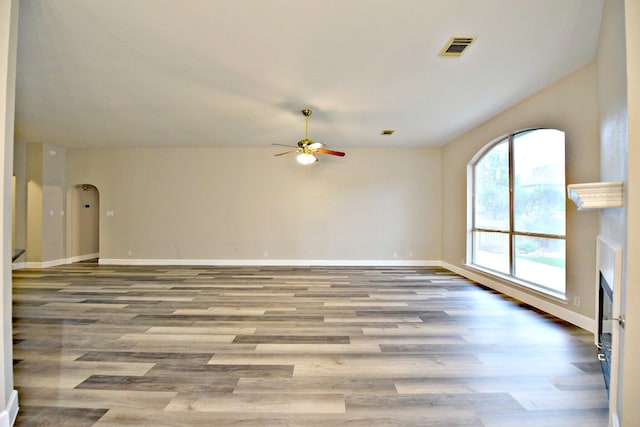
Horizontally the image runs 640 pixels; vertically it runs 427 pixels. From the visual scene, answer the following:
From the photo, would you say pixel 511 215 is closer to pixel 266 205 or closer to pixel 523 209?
pixel 523 209

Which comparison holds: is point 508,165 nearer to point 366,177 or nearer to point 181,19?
point 366,177

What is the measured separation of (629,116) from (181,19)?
3235 mm

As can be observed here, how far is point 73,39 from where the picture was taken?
2.86 m

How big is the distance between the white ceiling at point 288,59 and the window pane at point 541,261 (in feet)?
7.03

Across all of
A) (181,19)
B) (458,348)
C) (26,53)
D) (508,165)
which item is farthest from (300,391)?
(508,165)

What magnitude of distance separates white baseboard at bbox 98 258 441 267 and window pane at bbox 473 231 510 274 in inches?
56.3

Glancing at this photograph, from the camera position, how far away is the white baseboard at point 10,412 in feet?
5.45

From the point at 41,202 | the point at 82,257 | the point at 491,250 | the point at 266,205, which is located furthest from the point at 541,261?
the point at 82,257

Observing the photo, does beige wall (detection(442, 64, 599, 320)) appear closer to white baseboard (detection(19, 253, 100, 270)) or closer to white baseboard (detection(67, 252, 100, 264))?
white baseboard (detection(19, 253, 100, 270))

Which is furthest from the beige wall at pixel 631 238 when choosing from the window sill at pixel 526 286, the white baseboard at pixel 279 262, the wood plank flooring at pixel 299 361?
the white baseboard at pixel 279 262

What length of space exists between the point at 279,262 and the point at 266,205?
1496 mm

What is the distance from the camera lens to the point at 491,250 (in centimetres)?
557

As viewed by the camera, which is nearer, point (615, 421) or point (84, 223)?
point (615, 421)

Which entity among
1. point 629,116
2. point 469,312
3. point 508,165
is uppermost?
point 508,165
